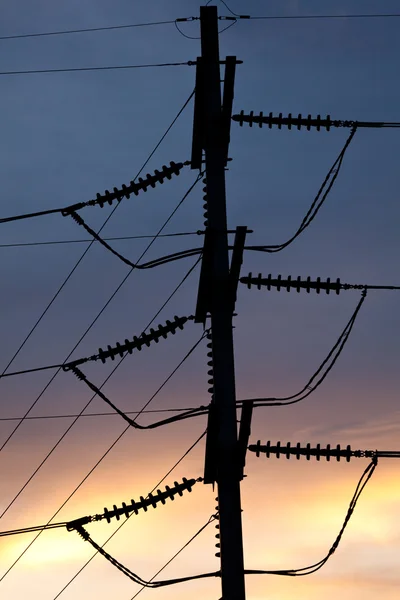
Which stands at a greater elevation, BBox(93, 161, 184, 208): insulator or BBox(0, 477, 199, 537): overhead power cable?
BBox(93, 161, 184, 208): insulator

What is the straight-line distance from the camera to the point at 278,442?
655 inches

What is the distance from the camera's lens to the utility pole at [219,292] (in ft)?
51.9

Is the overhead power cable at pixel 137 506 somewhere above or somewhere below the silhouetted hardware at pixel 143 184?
below

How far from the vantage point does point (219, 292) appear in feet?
54.4

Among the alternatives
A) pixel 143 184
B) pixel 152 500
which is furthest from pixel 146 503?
pixel 143 184

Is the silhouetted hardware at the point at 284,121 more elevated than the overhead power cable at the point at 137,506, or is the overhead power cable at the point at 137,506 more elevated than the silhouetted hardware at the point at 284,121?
the silhouetted hardware at the point at 284,121

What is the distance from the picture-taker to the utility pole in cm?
1582

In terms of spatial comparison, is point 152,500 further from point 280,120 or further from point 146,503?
point 280,120

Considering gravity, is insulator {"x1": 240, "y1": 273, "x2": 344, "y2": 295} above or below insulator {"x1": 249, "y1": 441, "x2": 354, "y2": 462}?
above

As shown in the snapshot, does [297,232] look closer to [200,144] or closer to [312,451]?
[200,144]

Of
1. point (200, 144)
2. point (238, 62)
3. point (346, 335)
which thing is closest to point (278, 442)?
point (346, 335)

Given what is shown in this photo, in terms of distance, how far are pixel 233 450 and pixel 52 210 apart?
541cm

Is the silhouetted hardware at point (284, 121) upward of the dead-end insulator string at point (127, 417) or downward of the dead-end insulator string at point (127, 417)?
upward

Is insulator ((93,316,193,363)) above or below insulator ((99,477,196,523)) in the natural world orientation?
above
